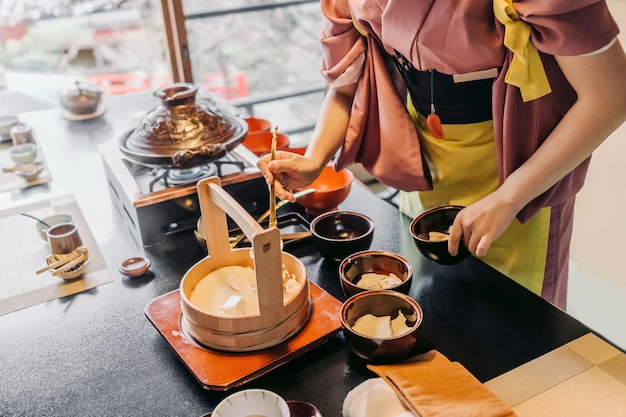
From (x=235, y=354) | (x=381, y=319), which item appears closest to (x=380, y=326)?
(x=381, y=319)

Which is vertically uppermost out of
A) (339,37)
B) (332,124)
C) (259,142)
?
(339,37)

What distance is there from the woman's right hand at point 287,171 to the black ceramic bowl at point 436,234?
0.33 metres

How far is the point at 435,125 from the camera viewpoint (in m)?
1.61

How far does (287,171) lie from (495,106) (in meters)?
0.57

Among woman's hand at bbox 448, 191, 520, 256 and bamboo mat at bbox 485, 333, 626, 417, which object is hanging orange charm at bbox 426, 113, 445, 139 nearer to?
woman's hand at bbox 448, 191, 520, 256

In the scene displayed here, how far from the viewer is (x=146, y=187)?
1.87 m

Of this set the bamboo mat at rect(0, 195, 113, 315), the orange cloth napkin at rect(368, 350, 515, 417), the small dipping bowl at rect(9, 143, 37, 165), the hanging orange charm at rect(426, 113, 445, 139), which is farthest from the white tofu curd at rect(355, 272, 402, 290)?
the small dipping bowl at rect(9, 143, 37, 165)

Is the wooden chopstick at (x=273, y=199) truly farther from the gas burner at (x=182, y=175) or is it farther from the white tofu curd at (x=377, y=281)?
the gas burner at (x=182, y=175)

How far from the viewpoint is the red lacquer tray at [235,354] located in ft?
3.90

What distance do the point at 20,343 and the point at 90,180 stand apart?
1.04 meters

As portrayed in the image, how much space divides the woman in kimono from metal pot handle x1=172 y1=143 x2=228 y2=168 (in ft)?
0.94

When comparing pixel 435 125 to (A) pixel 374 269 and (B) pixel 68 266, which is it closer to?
(A) pixel 374 269

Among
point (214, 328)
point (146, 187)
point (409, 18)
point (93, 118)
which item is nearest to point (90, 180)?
point (146, 187)

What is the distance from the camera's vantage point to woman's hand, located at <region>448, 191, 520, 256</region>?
1357 millimetres
